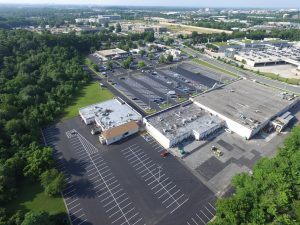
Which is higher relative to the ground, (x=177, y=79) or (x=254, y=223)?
(x=254, y=223)

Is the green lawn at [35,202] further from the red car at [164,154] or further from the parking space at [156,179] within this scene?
the red car at [164,154]

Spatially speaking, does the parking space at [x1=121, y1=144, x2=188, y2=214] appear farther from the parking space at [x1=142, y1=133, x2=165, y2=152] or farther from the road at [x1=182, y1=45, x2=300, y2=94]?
the road at [x1=182, y1=45, x2=300, y2=94]

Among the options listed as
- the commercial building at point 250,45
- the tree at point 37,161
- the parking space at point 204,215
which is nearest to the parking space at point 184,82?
the parking space at point 204,215

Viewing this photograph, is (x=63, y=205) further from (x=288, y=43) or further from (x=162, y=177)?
(x=288, y=43)

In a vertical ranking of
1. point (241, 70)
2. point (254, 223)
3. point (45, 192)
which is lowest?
point (241, 70)

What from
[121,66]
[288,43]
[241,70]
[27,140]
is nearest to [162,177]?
[27,140]

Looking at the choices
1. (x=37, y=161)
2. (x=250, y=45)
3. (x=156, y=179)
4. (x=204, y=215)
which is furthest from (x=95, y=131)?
(x=250, y=45)

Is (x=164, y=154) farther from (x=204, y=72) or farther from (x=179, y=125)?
(x=204, y=72)
